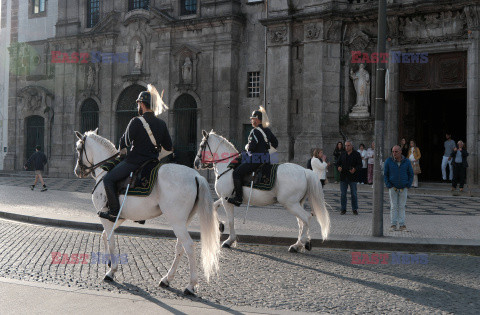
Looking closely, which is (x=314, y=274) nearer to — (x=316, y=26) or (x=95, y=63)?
(x=316, y=26)

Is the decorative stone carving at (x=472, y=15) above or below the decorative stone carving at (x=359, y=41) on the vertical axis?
above

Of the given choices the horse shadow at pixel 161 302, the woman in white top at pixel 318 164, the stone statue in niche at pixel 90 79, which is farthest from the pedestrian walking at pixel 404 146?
the stone statue in niche at pixel 90 79

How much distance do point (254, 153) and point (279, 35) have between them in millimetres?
17403

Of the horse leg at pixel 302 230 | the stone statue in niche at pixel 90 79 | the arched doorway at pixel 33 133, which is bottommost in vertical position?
the horse leg at pixel 302 230

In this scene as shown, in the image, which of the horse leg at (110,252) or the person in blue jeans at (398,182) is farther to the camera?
the person in blue jeans at (398,182)

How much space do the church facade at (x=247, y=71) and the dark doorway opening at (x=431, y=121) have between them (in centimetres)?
8

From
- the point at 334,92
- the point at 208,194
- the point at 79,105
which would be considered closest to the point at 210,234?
the point at 208,194

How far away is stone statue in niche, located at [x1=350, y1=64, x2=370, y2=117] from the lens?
81.8 feet

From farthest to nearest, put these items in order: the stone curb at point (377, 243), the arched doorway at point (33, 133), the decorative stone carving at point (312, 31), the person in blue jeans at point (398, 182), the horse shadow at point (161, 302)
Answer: the arched doorway at point (33, 133)
the decorative stone carving at point (312, 31)
the person in blue jeans at point (398, 182)
the stone curb at point (377, 243)
the horse shadow at point (161, 302)

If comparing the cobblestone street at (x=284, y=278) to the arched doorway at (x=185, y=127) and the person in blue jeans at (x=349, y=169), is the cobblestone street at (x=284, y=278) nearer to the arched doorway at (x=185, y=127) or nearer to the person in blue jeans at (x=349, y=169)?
the person in blue jeans at (x=349, y=169)

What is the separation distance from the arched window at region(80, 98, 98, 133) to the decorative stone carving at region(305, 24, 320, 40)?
15202mm

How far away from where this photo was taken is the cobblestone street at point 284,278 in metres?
6.27

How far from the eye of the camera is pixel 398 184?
1186 centimetres

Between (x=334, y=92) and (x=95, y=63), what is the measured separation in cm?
1631
